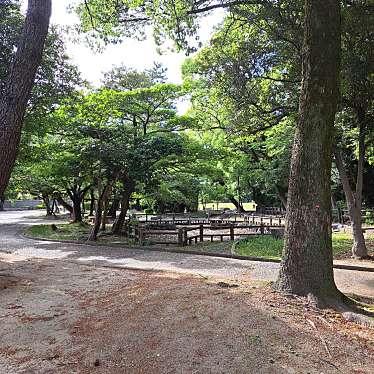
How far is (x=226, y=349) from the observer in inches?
144

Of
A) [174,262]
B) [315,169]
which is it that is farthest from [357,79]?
[174,262]

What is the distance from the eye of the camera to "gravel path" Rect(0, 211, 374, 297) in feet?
26.8

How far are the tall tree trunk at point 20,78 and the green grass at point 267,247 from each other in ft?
25.6

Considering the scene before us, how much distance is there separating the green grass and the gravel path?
1.20 metres

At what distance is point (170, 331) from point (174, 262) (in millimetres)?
6362

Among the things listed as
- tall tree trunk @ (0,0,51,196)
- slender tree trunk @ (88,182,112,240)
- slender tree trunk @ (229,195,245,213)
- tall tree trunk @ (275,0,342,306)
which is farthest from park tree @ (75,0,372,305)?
slender tree trunk @ (229,195,245,213)

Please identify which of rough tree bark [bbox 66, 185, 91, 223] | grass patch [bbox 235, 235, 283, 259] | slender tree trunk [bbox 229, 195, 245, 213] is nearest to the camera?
grass patch [bbox 235, 235, 283, 259]

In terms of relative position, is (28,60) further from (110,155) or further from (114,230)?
(114,230)

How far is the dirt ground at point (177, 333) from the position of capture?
3441 millimetres

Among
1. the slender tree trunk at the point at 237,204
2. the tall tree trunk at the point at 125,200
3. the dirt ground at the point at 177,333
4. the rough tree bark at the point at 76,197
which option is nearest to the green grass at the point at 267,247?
the dirt ground at the point at 177,333

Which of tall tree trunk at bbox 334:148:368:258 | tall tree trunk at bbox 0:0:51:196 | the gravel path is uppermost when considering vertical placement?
tall tree trunk at bbox 0:0:51:196

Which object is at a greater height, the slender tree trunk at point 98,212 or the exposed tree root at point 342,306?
the slender tree trunk at point 98,212

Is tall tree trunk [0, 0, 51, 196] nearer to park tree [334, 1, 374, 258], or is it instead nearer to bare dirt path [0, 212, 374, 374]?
bare dirt path [0, 212, 374, 374]

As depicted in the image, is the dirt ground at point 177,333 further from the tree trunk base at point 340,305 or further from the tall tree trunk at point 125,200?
the tall tree trunk at point 125,200
